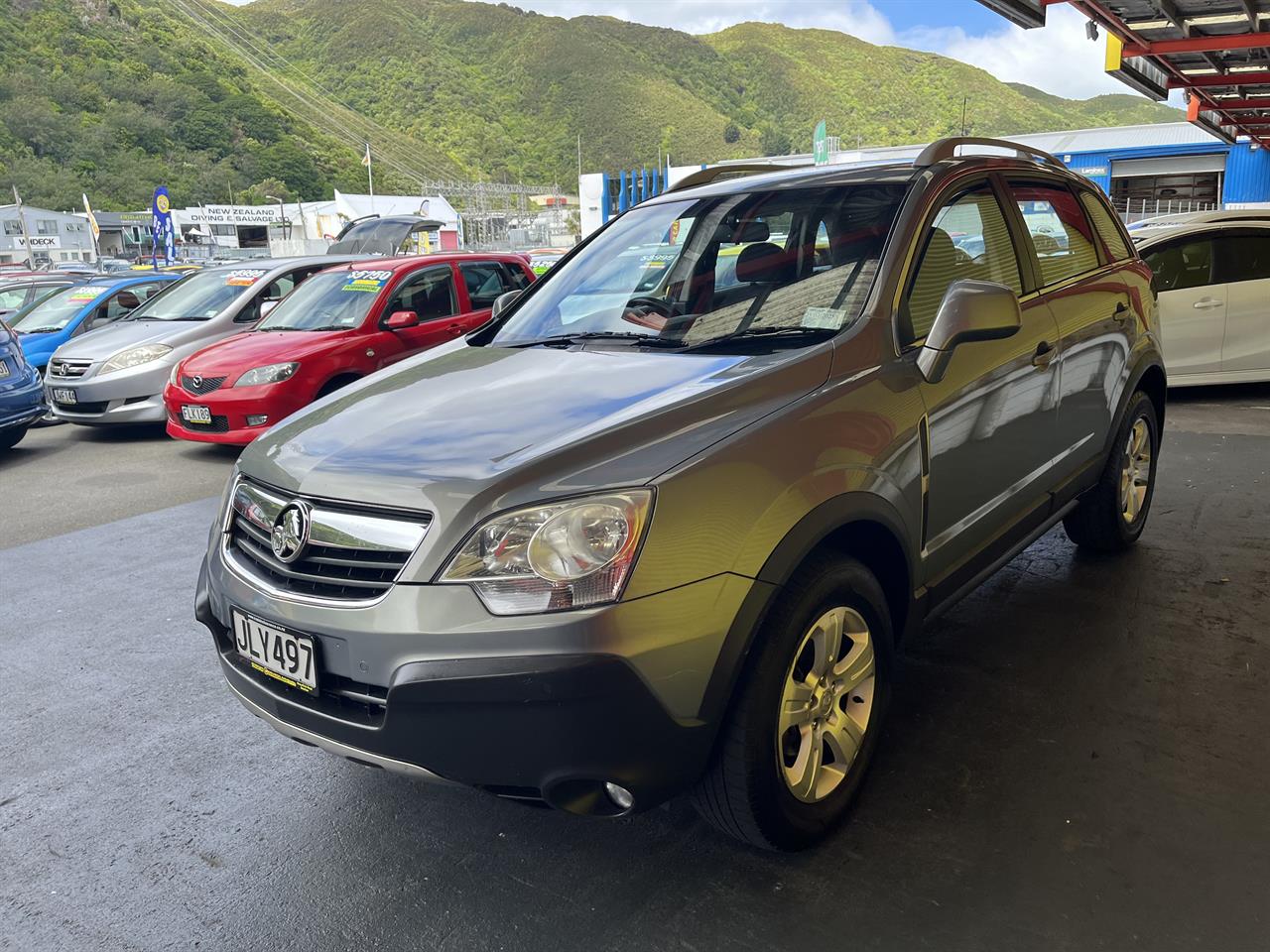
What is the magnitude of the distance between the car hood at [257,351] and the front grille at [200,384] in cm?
4

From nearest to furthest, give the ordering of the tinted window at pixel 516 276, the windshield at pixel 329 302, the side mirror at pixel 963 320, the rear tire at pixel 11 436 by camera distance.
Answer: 1. the side mirror at pixel 963 320
2. the rear tire at pixel 11 436
3. the windshield at pixel 329 302
4. the tinted window at pixel 516 276

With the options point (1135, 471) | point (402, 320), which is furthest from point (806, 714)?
point (402, 320)

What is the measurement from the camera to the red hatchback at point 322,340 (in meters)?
7.68

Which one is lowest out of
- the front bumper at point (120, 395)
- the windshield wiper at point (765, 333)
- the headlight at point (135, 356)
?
the front bumper at point (120, 395)

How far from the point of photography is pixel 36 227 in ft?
219

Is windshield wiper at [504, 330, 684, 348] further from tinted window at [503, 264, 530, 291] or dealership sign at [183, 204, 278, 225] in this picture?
dealership sign at [183, 204, 278, 225]

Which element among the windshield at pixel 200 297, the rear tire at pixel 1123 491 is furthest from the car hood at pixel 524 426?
the windshield at pixel 200 297

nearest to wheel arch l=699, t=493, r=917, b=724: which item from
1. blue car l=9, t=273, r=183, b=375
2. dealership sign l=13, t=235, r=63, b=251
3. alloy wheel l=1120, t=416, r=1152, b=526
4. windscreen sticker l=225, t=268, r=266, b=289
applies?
alloy wheel l=1120, t=416, r=1152, b=526

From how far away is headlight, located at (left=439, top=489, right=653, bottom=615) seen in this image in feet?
6.63

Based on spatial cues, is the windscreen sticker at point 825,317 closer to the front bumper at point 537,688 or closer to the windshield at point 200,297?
the front bumper at point 537,688

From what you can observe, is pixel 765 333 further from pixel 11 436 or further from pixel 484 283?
pixel 11 436

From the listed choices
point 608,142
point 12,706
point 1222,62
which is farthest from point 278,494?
point 608,142

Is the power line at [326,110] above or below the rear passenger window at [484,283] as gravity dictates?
above

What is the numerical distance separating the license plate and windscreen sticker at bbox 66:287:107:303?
11.4 metres
